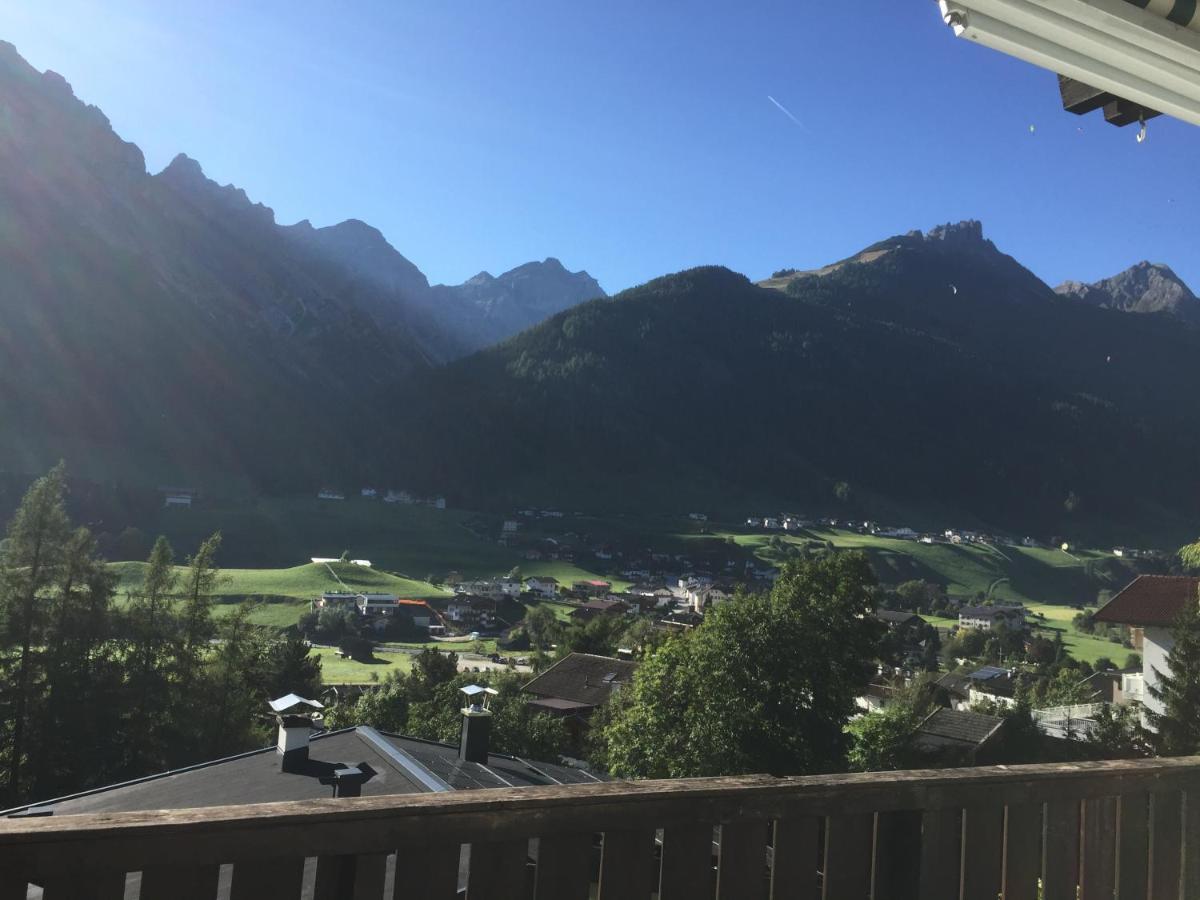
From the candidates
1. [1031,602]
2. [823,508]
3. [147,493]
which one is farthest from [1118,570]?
[147,493]

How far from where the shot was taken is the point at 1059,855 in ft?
6.81

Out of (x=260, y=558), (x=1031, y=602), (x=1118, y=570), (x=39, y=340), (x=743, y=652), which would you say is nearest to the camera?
(x=743, y=652)

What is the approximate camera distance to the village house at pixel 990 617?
260 ft

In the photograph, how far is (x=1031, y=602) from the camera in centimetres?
10938

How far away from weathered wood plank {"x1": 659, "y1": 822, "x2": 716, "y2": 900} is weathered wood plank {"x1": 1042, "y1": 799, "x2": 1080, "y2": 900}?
980 mm

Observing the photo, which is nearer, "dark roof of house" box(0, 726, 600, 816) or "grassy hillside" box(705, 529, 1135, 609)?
"dark roof of house" box(0, 726, 600, 816)

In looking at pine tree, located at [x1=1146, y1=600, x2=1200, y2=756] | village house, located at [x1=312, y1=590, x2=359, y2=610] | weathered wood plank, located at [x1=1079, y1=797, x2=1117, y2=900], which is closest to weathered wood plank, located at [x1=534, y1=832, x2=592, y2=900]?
weathered wood plank, located at [x1=1079, y1=797, x2=1117, y2=900]

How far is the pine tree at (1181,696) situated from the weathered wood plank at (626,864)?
2516 centimetres

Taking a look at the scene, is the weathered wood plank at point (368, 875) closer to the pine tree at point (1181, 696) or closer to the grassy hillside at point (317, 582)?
the pine tree at point (1181, 696)

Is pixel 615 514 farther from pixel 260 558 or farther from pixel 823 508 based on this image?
pixel 260 558

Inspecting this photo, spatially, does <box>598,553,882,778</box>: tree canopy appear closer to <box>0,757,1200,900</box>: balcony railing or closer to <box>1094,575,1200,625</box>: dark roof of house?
<box>1094,575,1200,625</box>: dark roof of house

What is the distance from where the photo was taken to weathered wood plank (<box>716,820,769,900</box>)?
5.73 ft

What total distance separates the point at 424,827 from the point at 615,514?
149 metres

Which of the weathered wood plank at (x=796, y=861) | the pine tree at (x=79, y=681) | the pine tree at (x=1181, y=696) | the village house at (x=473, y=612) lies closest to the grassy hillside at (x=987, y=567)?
the village house at (x=473, y=612)
